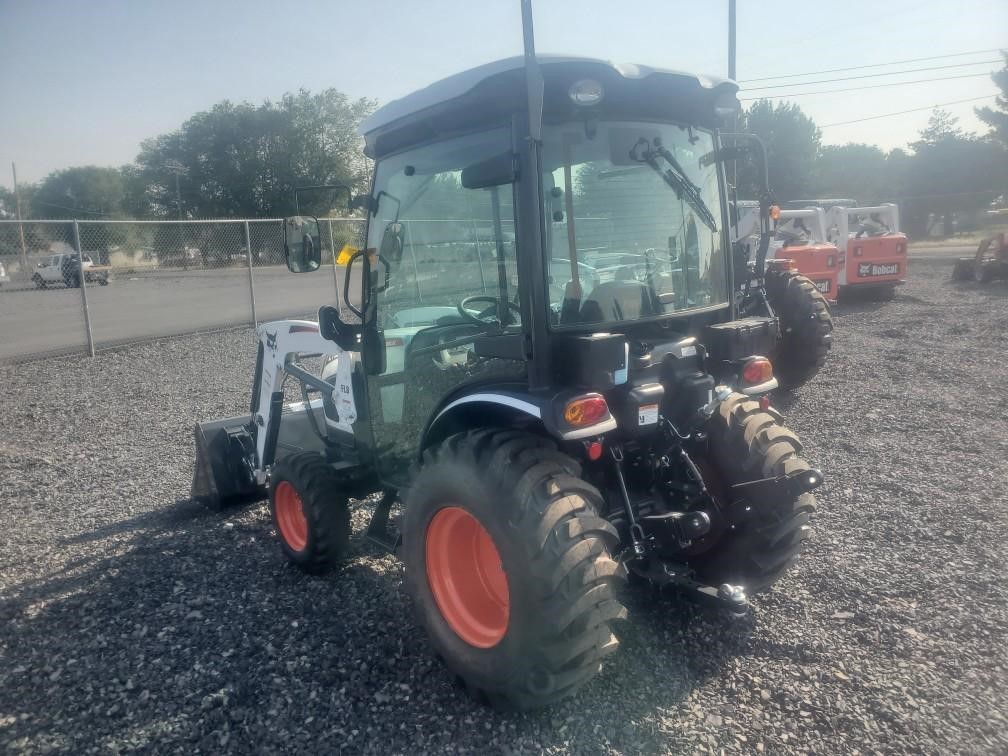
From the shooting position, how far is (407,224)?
3.47 metres

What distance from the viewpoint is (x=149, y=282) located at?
17406 mm

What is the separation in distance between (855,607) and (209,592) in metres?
3.18

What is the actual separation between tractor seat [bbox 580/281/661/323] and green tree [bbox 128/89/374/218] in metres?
42.0

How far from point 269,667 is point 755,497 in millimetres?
2125

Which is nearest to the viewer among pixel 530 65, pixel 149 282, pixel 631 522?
pixel 530 65

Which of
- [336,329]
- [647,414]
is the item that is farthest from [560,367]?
[336,329]

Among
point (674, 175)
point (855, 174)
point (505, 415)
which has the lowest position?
point (505, 415)

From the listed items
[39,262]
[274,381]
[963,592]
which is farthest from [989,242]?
[39,262]

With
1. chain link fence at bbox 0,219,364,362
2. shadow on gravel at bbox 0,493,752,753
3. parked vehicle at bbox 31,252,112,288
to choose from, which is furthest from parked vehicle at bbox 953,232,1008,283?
parked vehicle at bbox 31,252,112,288

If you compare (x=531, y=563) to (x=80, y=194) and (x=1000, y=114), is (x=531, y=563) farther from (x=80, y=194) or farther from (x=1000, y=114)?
(x=80, y=194)

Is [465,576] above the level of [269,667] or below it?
above

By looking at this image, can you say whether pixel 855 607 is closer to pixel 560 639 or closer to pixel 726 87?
pixel 560 639

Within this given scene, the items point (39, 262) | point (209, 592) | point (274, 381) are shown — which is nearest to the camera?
point (209, 592)

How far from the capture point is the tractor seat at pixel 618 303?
9.50 ft
